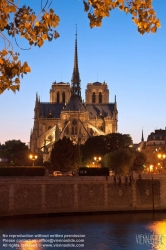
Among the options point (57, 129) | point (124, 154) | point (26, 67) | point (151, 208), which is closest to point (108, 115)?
point (57, 129)

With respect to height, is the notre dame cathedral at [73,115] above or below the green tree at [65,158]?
above

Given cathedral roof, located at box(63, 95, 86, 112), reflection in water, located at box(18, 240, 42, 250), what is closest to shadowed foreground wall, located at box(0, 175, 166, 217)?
reflection in water, located at box(18, 240, 42, 250)

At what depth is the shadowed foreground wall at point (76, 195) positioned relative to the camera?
145 ft

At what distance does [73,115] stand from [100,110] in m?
14.6

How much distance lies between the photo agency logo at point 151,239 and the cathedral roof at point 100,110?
9128cm

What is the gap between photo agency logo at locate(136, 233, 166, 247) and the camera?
100 feet

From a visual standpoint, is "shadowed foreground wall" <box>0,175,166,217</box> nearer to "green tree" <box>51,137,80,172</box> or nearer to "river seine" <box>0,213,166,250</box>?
"river seine" <box>0,213,166,250</box>

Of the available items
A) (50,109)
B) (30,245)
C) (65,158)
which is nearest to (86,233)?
(30,245)

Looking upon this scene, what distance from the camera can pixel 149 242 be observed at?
31.0 metres

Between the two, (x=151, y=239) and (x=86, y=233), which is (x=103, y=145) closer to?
(x=86, y=233)

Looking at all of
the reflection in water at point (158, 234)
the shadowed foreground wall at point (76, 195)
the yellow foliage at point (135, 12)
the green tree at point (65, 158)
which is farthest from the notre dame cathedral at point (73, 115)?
the yellow foliage at point (135, 12)

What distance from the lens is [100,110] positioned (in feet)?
413

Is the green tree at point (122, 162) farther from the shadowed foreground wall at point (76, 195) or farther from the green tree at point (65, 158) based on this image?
the shadowed foreground wall at point (76, 195)

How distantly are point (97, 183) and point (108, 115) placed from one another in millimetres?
76434
